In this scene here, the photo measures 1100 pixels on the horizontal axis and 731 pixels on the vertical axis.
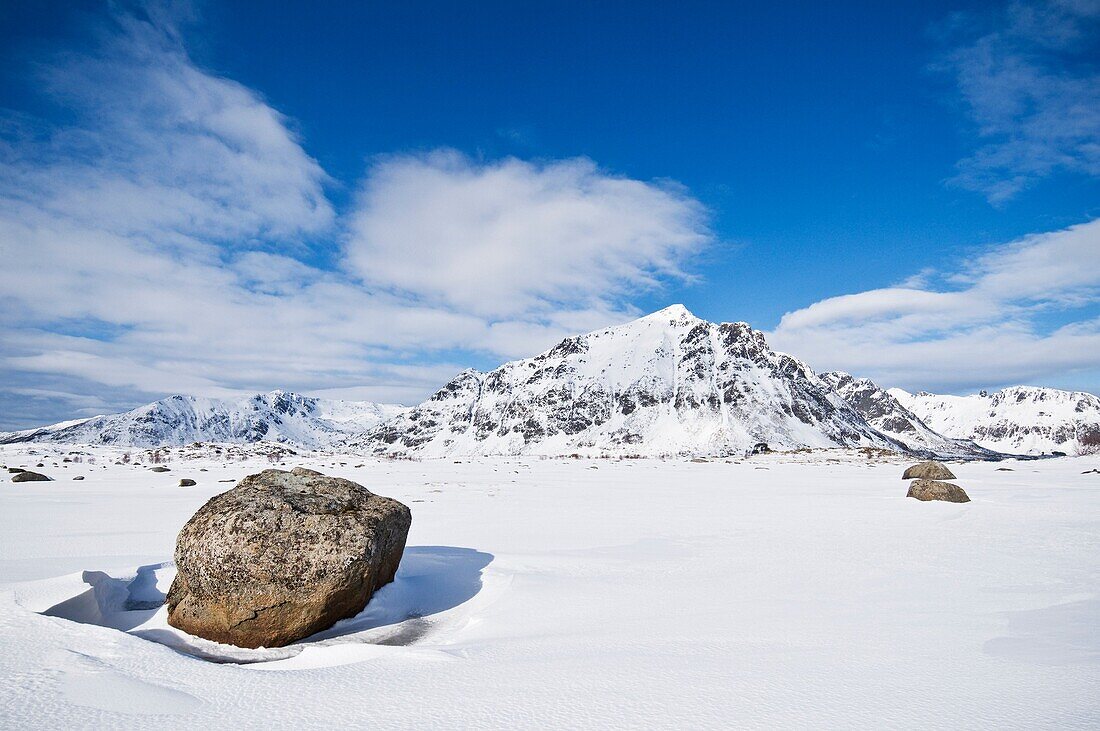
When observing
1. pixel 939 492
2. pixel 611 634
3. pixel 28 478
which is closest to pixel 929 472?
pixel 939 492

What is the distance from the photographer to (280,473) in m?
8.66

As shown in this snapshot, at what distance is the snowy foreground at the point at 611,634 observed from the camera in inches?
163

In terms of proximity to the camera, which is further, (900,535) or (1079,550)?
Answer: (900,535)

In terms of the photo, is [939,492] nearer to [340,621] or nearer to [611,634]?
[611,634]

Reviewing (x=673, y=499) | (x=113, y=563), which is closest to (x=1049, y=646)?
(x=113, y=563)

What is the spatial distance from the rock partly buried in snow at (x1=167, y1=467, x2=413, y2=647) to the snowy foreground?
31cm

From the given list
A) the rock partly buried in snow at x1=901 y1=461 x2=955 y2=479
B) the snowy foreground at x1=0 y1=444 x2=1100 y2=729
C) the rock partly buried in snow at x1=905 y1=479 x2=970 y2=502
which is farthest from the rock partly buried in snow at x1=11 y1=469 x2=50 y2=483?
the rock partly buried in snow at x1=901 y1=461 x2=955 y2=479

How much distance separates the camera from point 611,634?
20.5ft

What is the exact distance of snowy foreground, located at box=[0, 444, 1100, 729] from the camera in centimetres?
414

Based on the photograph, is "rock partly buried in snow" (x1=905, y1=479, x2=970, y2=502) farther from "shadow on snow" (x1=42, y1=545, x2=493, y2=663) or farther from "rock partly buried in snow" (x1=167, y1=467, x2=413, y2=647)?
"rock partly buried in snow" (x1=167, y1=467, x2=413, y2=647)

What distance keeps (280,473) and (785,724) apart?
7.59 metres

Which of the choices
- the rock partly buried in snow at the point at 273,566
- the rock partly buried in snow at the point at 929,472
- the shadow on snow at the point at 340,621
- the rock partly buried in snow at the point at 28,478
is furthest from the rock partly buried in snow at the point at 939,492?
the rock partly buried in snow at the point at 28,478

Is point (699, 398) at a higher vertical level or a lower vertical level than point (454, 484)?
higher

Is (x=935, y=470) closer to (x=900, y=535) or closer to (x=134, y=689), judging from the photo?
(x=900, y=535)
